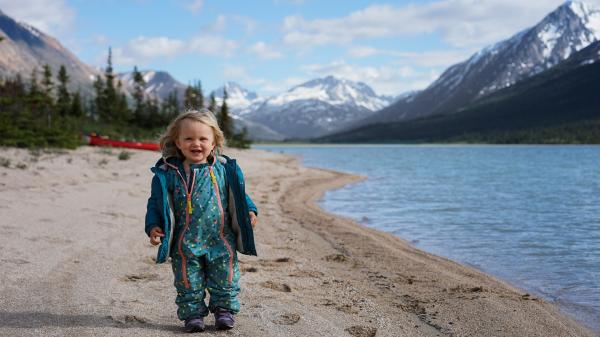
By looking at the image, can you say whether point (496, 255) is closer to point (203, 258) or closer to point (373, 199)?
point (203, 258)

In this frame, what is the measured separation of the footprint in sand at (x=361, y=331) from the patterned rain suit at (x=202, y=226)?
44.5 inches

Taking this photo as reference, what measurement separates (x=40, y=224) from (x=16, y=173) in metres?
7.41

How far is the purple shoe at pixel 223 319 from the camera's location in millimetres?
5151

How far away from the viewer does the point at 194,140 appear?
5145 mm

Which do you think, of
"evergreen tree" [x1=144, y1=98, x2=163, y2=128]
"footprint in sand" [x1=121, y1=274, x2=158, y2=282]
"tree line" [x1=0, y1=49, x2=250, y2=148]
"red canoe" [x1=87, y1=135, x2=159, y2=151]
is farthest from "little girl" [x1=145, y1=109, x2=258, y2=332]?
"evergreen tree" [x1=144, y1=98, x2=163, y2=128]

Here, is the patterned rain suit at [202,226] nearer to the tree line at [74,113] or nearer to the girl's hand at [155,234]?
the girl's hand at [155,234]

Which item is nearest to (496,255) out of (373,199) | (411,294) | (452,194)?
(411,294)

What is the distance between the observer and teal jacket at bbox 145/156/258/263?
16.3 ft

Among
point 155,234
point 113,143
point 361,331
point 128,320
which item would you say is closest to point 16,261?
point 128,320

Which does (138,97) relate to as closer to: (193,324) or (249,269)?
(249,269)

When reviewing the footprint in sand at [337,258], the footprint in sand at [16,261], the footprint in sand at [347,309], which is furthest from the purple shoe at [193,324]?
the footprint in sand at [337,258]

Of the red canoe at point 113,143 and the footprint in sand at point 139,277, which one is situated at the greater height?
the red canoe at point 113,143

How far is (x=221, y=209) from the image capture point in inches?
204

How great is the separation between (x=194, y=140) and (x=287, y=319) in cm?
195
